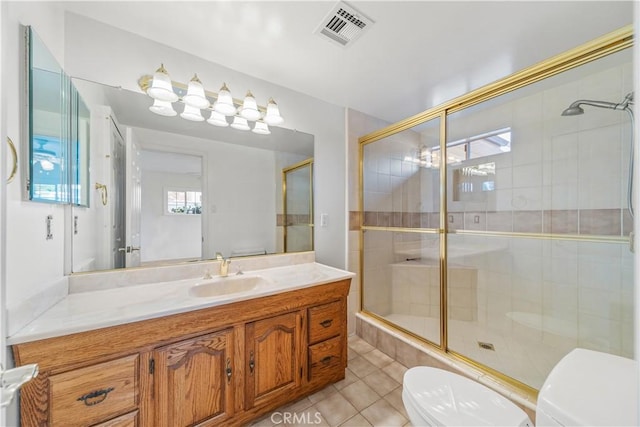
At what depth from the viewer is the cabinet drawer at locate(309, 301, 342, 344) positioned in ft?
4.96

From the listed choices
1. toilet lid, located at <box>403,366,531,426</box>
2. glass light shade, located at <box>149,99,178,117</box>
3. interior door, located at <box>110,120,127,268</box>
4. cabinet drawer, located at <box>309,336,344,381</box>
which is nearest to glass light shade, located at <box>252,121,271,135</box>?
glass light shade, located at <box>149,99,178,117</box>

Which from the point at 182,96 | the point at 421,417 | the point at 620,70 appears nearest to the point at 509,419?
the point at 421,417

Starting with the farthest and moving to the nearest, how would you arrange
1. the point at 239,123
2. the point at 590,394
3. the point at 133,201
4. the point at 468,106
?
the point at 239,123 → the point at 468,106 → the point at 133,201 → the point at 590,394

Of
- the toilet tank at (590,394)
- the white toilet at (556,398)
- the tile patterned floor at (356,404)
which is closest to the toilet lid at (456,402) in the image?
the white toilet at (556,398)

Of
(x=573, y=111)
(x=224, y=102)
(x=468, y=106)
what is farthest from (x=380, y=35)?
(x=573, y=111)

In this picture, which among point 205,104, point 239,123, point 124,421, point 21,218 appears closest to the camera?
point 21,218

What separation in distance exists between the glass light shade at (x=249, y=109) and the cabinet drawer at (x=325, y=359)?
1.63 metres

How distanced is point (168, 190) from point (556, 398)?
80.7 inches

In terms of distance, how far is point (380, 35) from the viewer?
1.42 meters

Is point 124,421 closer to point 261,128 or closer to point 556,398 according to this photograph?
point 556,398

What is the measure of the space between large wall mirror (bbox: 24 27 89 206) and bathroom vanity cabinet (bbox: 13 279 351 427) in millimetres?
641

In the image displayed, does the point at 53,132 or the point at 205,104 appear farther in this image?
the point at 205,104

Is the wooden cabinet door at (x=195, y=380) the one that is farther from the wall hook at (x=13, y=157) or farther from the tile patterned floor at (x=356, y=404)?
the wall hook at (x=13, y=157)

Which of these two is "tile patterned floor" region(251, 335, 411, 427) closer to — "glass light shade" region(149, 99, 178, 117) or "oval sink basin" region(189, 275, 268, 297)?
"oval sink basin" region(189, 275, 268, 297)
